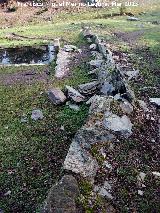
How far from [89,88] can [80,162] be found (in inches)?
179

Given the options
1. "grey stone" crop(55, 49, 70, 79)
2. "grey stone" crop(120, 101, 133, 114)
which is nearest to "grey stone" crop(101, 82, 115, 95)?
"grey stone" crop(120, 101, 133, 114)

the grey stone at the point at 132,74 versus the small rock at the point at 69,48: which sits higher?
the grey stone at the point at 132,74

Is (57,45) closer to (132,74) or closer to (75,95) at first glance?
(132,74)

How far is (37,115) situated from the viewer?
1017 cm

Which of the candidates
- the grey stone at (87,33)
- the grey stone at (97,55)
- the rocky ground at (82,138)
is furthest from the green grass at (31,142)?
the grey stone at (87,33)

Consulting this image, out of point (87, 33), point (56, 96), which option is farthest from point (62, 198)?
point (87, 33)

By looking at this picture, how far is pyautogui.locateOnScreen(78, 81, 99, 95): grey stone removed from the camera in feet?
36.6

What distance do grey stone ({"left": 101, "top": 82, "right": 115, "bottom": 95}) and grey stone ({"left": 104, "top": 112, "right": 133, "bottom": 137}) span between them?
5.40 feet

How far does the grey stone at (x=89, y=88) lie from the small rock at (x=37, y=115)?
1446 millimetres

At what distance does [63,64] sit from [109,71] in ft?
7.87

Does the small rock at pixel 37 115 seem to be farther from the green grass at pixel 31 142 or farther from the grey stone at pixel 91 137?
the grey stone at pixel 91 137

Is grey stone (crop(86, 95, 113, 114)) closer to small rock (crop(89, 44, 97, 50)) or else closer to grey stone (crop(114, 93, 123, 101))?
grey stone (crop(114, 93, 123, 101))

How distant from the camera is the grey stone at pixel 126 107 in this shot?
9352mm

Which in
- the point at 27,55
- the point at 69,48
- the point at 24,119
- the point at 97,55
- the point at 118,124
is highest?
the point at 118,124
